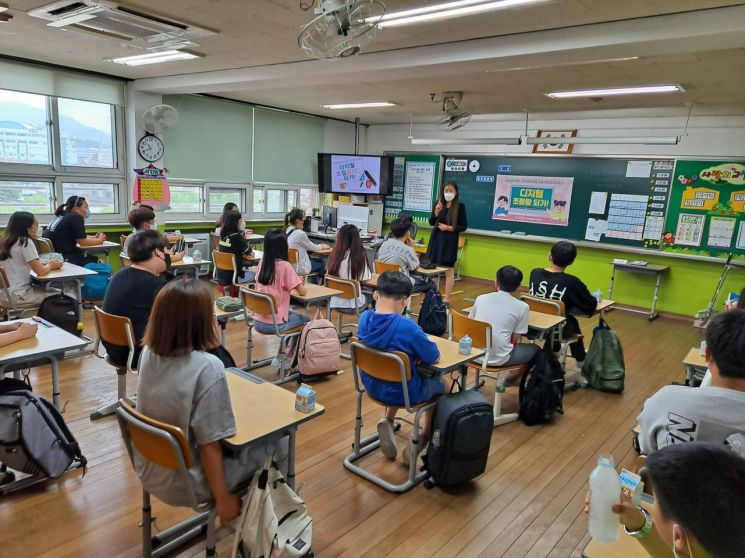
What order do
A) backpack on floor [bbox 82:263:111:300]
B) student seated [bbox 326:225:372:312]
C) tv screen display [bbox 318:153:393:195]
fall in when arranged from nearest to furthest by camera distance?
1. student seated [bbox 326:225:372:312]
2. backpack on floor [bbox 82:263:111:300]
3. tv screen display [bbox 318:153:393:195]

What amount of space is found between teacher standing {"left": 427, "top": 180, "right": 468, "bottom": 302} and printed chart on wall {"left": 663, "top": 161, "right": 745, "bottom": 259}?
9.96 ft

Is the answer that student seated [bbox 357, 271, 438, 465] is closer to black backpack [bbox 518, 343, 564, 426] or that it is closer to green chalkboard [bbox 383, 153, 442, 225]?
black backpack [bbox 518, 343, 564, 426]

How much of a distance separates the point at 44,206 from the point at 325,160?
15.1ft

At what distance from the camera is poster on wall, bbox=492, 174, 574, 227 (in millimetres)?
7680

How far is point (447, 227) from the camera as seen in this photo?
649 centimetres

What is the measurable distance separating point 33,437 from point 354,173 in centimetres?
753

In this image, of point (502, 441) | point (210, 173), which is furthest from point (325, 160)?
point (502, 441)

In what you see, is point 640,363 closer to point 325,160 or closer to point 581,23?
point 581,23

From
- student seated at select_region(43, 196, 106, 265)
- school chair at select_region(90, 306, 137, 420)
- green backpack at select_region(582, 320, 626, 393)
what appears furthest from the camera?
student seated at select_region(43, 196, 106, 265)

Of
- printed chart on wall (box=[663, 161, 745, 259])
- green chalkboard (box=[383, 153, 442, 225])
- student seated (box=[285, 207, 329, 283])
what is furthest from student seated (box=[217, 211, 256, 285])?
printed chart on wall (box=[663, 161, 745, 259])

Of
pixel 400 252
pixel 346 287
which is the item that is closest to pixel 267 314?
pixel 346 287

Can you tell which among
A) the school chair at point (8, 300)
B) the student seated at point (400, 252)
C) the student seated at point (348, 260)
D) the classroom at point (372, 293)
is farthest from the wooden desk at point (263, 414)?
the student seated at point (400, 252)

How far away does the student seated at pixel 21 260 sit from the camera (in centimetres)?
404

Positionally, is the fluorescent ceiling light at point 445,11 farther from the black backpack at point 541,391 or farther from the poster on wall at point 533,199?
the poster on wall at point 533,199
